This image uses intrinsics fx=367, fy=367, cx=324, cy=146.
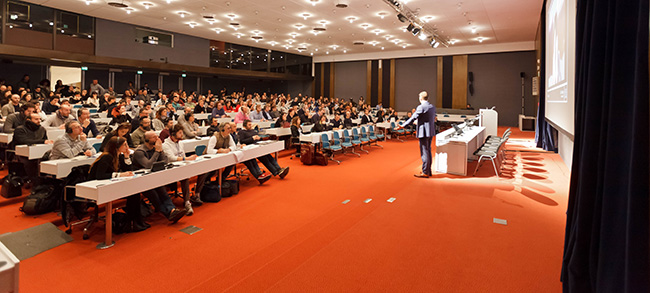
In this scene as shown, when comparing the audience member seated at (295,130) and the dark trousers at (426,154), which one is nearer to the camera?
the dark trousers at (426,154)

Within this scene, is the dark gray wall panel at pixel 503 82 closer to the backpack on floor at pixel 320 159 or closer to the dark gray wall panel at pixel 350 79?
the dark gray wall panel at pixel 350 79

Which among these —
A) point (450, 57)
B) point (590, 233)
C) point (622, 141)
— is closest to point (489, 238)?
point (590, 233)

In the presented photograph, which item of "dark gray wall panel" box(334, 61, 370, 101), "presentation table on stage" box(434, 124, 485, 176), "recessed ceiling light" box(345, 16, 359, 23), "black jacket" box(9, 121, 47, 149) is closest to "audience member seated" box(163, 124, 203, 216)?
"black jacket" box(9, 121, 47, 149)

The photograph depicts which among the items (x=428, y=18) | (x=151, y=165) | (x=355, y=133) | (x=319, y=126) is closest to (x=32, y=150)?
(x=151, y=165)

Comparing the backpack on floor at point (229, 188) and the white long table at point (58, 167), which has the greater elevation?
the white long table at point (58, 167)

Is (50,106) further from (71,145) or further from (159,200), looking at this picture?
(159,200)

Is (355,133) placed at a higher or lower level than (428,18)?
lower

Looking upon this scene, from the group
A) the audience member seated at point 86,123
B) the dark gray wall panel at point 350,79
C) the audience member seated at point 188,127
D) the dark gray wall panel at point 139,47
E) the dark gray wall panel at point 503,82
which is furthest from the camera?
the dark gray wall panel at point 350,79

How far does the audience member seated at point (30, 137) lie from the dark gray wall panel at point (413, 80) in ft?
60.5

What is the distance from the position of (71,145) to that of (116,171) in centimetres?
143

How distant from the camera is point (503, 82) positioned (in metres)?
18.9

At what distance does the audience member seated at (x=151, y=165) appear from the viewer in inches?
170

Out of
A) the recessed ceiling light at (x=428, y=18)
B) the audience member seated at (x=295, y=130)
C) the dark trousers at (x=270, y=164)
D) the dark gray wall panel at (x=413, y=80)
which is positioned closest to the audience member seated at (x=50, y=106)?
the audience member seated at (x=295, y=130)

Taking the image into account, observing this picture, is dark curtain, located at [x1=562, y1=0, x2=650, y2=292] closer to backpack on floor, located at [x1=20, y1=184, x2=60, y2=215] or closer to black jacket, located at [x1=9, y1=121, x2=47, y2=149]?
backpack on floor, located at [x1=20, y1=184, x2=60, y2=215]
